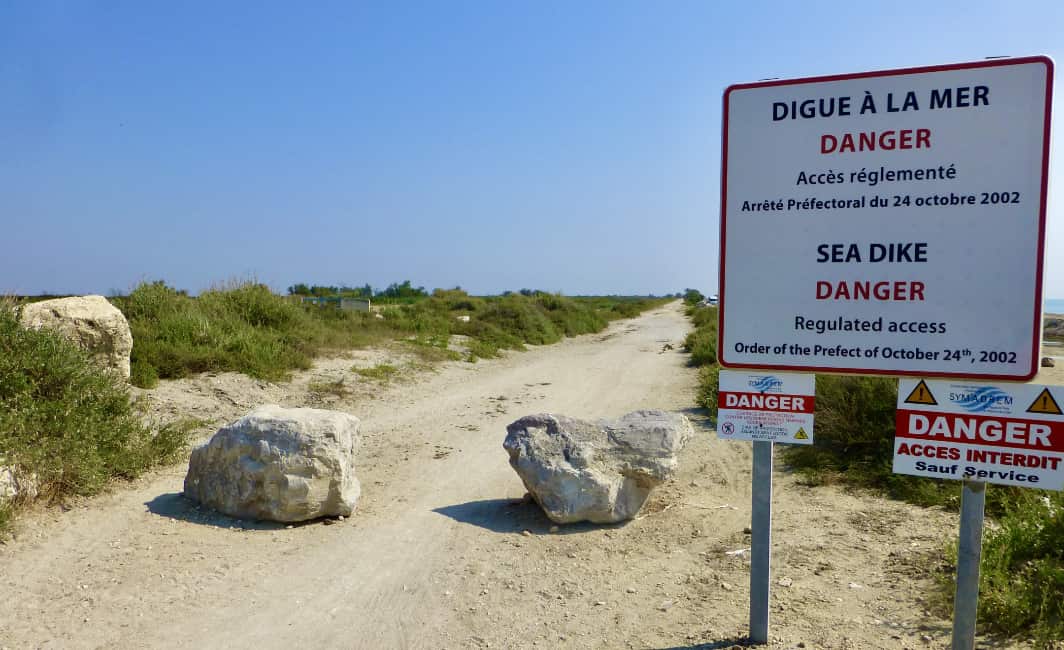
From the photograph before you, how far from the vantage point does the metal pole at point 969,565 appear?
265 centimetres

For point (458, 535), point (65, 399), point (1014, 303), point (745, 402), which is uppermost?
point (1014, 303)

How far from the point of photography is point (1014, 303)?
8.34 ft

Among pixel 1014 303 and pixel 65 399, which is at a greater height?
pixel 1014 303

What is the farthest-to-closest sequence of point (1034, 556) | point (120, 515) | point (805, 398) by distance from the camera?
1. point (120, 515)
2. point (1034, 556)
3. point (805, 398)

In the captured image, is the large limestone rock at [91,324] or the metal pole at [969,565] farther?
the large limestone rock at [91,324]

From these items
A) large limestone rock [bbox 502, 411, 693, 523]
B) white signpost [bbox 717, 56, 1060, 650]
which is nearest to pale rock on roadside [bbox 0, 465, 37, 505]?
large limestone rock [bbox 502, 411, 693, 523]

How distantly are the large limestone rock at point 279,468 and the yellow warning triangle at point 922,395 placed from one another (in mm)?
3696

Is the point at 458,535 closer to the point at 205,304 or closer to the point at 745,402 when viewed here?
the point at 745,402

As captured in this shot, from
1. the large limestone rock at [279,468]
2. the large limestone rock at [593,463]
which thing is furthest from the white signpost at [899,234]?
the large limestone rock at [279,468]

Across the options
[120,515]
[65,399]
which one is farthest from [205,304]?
[120,515]

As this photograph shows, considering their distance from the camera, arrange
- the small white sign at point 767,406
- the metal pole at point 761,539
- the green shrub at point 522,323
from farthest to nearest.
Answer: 1. the green shrub at point 522,323
2. the metal pole at point 761,539
3. the small white sign at point 767,406

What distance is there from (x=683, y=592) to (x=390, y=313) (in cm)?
1897

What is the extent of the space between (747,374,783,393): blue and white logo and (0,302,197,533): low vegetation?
14.8ft

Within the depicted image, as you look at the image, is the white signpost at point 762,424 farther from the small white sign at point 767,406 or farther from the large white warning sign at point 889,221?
the large white warning sign at point 889,221
